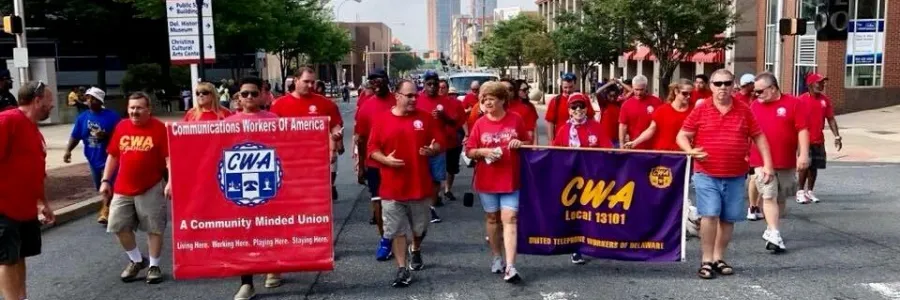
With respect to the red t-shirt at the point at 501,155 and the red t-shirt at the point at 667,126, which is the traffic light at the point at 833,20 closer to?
the red t-shirt at the point at 667,126

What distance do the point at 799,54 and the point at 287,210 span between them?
31.1 metres

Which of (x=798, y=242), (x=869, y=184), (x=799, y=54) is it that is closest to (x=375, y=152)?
(x=798, y=242)

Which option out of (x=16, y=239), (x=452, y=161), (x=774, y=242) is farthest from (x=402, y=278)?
(x=452, y=161)

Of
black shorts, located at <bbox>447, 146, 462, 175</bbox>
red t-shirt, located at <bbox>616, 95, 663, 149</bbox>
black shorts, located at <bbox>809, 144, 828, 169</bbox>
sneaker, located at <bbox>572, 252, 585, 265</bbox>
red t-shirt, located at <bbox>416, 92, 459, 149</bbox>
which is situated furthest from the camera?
black shorts, located at <bbox>447, 146, 462, 175</bbox>

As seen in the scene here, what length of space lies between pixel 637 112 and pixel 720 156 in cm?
289

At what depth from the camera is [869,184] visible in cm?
1288

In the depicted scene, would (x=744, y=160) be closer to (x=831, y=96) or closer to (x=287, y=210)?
(x=287, y=210)

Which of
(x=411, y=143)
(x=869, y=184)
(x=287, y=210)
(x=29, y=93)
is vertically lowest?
(x=869, y=184)

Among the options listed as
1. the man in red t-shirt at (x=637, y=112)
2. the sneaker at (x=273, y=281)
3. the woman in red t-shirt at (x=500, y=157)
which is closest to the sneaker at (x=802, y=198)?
the man in red t-shirt at (x=637, y=112)

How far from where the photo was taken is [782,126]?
321 inches

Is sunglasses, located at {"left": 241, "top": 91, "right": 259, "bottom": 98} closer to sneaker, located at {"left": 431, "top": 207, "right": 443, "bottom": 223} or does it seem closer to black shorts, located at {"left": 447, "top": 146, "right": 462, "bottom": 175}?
sneaker, located at {"left": 431, "top": 207, "right": 443, "bottom": 223}

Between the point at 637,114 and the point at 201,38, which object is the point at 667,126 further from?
the point at 201,38

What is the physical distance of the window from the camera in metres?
30.7

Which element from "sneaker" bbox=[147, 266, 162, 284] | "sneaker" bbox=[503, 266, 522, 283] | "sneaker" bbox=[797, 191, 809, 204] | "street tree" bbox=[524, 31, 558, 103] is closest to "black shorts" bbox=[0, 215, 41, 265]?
"sneaker" bbox=[147, 266, 162, 284]
